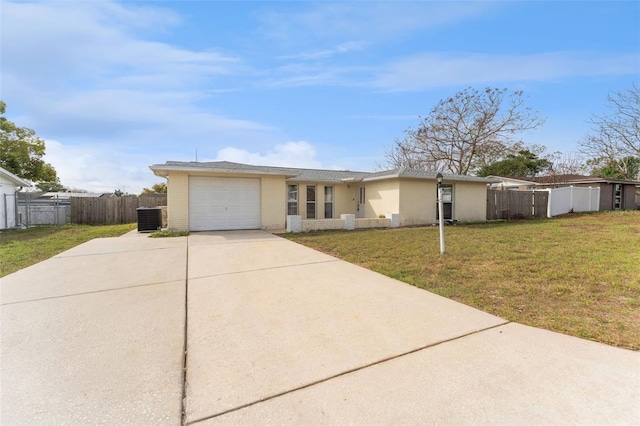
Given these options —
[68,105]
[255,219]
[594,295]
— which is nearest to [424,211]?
[255,219]

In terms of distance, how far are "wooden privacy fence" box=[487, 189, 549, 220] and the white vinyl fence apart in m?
0.58

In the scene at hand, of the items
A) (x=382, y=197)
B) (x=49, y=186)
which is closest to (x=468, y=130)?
(x=382, y=197)

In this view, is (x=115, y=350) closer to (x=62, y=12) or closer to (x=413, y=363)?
(x=413, y=363)

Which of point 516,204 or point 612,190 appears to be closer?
point 516,204

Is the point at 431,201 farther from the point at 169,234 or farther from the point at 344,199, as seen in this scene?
the point at 169,234

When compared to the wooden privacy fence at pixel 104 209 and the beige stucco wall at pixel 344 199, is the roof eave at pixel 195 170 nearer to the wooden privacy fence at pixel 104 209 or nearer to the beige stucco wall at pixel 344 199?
the beige stucco wall at pixel 344 199

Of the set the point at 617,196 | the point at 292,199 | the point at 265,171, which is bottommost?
the point at 292,199

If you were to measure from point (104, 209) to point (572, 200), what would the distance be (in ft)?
97.8

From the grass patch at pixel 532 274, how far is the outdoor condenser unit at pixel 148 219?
655 cm

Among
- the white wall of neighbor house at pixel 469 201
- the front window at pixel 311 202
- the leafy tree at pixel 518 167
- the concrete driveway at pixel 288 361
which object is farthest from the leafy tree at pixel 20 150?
the leafy tree at pixel 518 167

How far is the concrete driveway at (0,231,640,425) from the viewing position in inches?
74.9

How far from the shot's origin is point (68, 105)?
9852 millimetres

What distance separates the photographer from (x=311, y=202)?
1501 centimetres

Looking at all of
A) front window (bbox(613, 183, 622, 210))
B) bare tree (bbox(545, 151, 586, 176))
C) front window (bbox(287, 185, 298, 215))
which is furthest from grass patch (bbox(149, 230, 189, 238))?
bare tree (bbox(545, 151, 586, 176))
